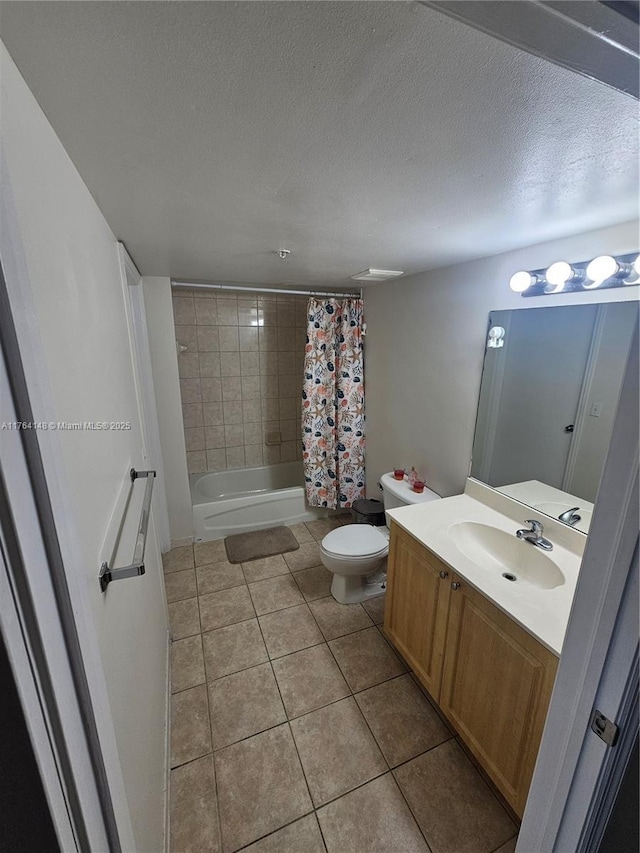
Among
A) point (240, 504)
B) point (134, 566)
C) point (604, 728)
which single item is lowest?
point (240, 504)

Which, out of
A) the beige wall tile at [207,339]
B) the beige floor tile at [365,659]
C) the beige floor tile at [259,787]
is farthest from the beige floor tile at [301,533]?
the beige wall tile at [207,339]

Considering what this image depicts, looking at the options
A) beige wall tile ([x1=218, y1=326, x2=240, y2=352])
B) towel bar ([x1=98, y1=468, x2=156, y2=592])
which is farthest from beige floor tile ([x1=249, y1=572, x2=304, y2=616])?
beige wall tile ([x1=218, y1=326, x2=240, y2=352])

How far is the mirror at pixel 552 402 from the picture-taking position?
55.1 inches

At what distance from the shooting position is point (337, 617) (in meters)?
2.14

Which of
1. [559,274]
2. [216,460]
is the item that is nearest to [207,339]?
[216,460]

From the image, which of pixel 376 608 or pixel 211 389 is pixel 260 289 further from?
pixel 376 608

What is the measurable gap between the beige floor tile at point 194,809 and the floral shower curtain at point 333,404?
6.32 feet

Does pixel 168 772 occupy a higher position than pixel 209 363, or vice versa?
pixel 209 363

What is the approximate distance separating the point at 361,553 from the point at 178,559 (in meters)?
1.49

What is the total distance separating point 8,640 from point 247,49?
916 millimetres

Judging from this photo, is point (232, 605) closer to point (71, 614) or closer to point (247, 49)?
point (71, 614)

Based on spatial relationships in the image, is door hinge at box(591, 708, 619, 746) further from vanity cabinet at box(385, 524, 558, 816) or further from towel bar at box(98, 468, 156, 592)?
towel bar at box(98, 468, 156, 592)

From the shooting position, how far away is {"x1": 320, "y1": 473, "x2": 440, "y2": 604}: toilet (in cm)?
209

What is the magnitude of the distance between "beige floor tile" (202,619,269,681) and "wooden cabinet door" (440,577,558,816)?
99cm
